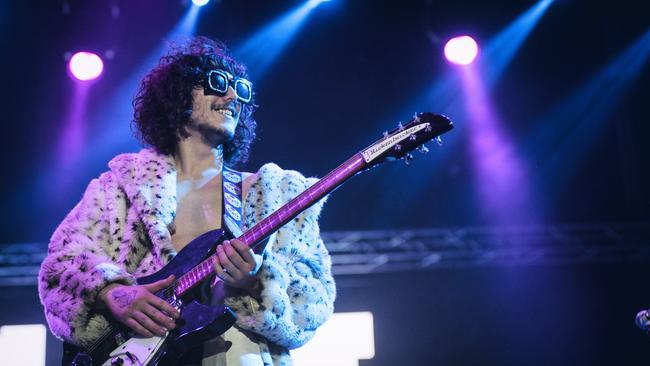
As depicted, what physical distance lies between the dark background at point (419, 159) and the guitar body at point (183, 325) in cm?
462

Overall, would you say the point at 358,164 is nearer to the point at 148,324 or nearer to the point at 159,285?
the point at 159,285

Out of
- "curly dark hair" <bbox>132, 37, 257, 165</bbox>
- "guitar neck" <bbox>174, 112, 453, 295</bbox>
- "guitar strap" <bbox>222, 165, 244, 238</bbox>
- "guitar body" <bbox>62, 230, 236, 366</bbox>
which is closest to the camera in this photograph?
"guitar body" <bbox>62, 230, 236, 366</bbox>

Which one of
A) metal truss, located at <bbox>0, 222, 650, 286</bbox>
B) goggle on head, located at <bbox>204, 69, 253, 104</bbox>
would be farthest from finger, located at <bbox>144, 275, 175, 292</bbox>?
metal truss, located at <bbox>0, 222, 650, 286</bbox>

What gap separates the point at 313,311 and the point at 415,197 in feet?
16.3

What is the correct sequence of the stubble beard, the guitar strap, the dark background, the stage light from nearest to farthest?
the guitar strap → the stubble beard → the stage light → the dark background

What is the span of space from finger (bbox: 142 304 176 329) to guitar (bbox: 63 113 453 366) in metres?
0.03

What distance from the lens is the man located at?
301 cm

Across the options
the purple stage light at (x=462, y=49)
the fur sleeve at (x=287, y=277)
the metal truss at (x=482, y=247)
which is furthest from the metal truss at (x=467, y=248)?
the fur sleeve at (x=287, y=277)

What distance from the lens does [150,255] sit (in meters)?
3.36

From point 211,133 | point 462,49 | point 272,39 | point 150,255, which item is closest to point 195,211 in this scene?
point 150,255

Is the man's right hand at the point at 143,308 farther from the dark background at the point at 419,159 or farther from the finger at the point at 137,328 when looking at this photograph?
the dark background at the point at 419,159

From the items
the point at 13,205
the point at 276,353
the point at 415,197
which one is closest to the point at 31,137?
the point at 13,205

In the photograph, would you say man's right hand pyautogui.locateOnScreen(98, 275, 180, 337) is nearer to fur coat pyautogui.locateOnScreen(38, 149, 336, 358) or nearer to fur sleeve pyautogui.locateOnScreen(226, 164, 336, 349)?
fur coat pyautogui.locateOnScreen(38, 149, 336, 358)

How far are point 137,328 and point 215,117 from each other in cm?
131
